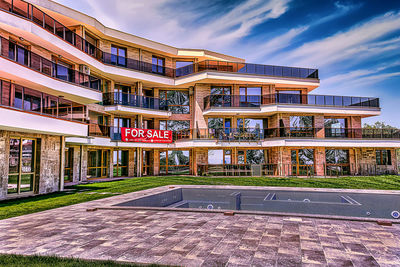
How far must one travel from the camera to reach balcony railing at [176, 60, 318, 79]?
23.4 meters

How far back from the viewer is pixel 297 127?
23156 mm

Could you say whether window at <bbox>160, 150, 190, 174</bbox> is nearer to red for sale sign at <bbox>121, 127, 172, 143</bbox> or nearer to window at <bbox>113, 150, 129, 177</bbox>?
red for sale sign at <bbox>121, 127, 172, 143</bbox>

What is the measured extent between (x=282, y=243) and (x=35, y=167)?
1212cm

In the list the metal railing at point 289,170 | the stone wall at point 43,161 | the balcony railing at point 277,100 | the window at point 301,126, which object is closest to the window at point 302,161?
the metal railing at point 289,170

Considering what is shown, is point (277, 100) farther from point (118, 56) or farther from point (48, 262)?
point (48, 262)

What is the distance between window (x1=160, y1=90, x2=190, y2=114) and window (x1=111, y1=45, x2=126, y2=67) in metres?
4.60

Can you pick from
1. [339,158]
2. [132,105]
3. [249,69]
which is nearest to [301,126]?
[339,158]

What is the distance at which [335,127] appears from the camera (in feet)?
80.8

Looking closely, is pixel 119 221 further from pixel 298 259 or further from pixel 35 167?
pixel 35 167

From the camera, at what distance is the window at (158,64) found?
24208 mm

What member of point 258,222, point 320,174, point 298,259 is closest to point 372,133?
point 320,174

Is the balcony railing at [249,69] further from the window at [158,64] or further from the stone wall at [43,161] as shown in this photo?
the stone wall at [43,161]

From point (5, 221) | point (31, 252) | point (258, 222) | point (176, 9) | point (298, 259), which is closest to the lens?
point (298, 259)

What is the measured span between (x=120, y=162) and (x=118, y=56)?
29.8ft
